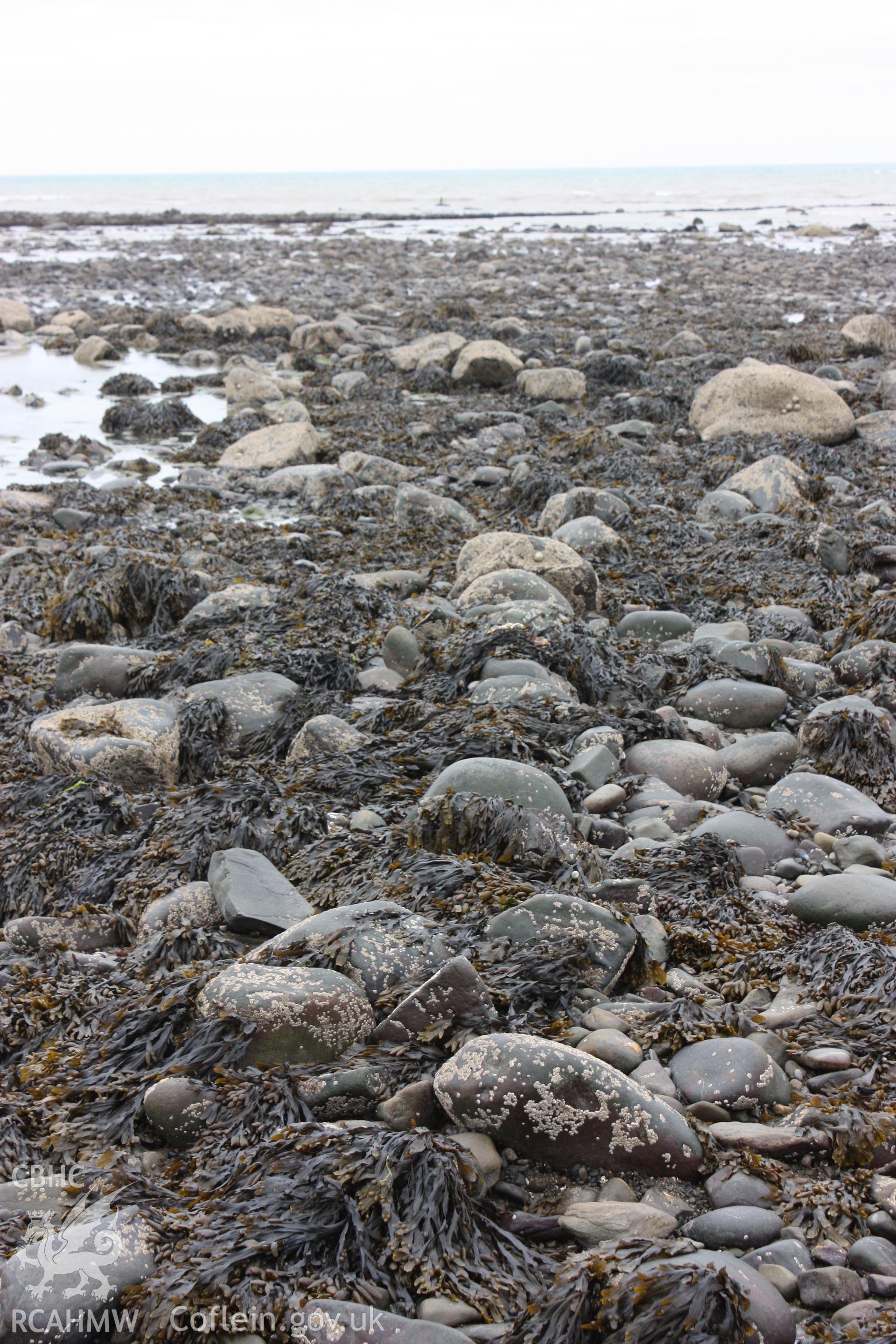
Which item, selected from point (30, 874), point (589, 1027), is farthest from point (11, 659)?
point (589, 1027)

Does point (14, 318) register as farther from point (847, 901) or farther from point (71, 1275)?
point (71, 1275)

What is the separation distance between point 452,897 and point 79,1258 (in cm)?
144

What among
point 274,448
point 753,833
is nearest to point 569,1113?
point 753,833

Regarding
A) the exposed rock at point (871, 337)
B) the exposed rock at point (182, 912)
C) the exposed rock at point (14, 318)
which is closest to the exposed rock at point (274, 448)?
the exposed rock at point (182, 912)

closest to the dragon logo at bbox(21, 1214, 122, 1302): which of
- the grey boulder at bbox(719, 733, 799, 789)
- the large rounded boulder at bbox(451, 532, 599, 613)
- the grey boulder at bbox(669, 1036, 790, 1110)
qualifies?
the grey boulder at bbox(669, 1036, 790, 1110)

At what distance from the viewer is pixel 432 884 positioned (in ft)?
9.87

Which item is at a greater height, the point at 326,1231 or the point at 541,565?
the point at 541,565

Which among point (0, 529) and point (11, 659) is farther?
point (0, 529)

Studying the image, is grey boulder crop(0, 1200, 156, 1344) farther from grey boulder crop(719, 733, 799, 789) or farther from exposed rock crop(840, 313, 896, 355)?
exposed rock crop(840, 313, 896, 355)

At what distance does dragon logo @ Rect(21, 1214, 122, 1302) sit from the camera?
1690mm

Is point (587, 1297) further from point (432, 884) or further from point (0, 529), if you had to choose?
point (0, 529)

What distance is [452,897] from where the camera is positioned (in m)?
2.94

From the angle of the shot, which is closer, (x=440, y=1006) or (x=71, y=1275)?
(x=71, y=1275)

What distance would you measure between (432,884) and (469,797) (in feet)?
1.25
